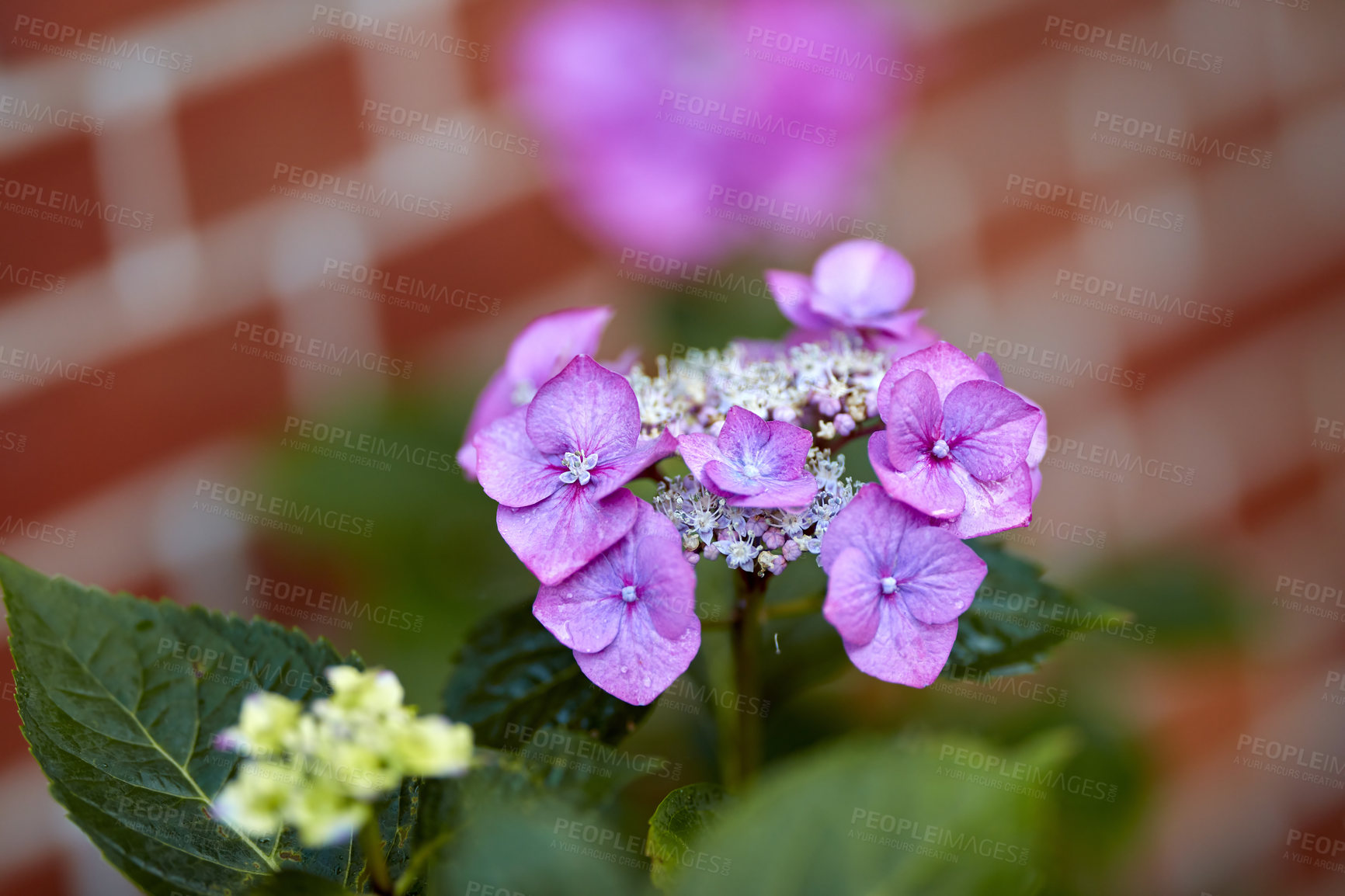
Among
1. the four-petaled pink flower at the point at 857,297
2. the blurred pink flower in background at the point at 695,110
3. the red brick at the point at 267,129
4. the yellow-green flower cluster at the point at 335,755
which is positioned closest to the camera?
the yellow-green flower cluster at the point at 335,755

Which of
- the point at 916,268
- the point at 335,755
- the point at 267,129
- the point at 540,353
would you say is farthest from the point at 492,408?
the point at 916,268

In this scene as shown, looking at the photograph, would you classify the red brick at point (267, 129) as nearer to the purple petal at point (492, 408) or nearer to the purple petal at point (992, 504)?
the purple petal at point (492, 408)

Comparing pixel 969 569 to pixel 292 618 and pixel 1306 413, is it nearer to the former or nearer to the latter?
pixel 292 618

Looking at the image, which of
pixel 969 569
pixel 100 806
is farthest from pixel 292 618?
pixel 969 569

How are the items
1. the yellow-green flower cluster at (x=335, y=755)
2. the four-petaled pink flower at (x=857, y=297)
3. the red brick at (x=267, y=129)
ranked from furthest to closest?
the red brick at (x=267, y=129) < the four-petaled pink flower at (x=857, y=297) < the yellow-green flower cluster at (x=335, y=755)

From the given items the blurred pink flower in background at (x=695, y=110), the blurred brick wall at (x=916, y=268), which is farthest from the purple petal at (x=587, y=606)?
the blurred brick wall at (x=916, y=268)

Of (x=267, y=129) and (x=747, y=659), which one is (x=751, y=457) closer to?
(x=747, y=659)
